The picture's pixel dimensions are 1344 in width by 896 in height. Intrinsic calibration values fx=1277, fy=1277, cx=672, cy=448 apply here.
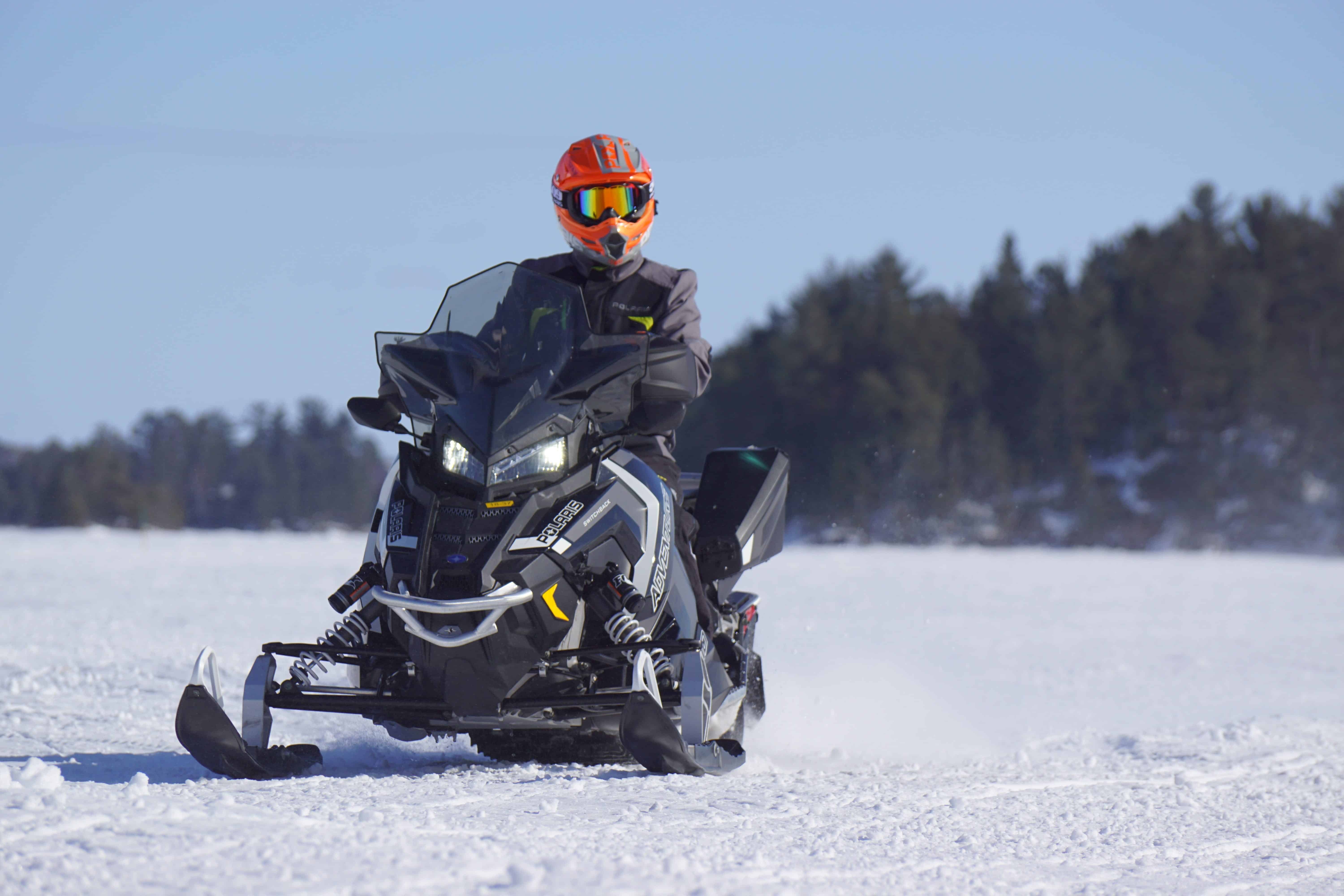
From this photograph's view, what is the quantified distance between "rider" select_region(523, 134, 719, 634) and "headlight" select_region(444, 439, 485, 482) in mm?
921

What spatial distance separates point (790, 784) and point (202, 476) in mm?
46672

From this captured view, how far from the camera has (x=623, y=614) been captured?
142 inches

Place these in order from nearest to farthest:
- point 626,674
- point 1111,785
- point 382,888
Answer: point 382,888
point 626,674
point 1111,785

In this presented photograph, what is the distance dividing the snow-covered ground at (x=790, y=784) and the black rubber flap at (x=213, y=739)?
0.08 metres

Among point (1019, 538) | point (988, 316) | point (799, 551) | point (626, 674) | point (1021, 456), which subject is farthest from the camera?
point (988, 316)

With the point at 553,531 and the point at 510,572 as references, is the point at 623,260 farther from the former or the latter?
the point at 510,572

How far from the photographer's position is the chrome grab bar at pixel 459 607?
3352mm

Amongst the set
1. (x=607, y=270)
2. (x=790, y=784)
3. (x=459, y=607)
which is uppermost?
(x=607, y=270)

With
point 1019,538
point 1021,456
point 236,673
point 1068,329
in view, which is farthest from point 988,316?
point 236,673

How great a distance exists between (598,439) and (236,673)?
339cm

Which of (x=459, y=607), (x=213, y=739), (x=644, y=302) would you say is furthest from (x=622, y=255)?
(x=213, y=739)

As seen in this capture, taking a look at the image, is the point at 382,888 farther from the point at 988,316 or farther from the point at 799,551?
the point at 988,316

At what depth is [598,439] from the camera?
12.5 ft

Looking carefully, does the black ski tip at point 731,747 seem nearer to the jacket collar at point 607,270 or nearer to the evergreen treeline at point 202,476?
the jacket collar at point 607,270
